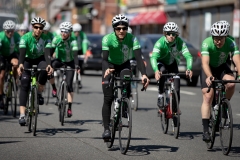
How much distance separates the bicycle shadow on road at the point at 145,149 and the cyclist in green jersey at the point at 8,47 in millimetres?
5263

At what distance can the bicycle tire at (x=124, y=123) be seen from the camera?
360 inches

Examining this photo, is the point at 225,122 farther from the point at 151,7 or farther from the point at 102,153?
the point at 151,7

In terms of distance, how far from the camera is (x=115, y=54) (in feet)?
32.4

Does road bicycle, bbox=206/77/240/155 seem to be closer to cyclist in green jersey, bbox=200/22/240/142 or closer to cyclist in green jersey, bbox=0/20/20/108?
cyclist in green jersey, bbox=200/22/240/142

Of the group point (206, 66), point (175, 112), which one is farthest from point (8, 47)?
point (206, 66)

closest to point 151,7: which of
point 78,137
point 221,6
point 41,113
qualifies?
point 221,6

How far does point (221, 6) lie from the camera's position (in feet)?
148

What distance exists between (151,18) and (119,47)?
153 feet

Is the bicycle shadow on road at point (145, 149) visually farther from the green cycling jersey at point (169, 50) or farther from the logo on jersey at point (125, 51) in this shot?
the green cycling jersey at point (169, 50)

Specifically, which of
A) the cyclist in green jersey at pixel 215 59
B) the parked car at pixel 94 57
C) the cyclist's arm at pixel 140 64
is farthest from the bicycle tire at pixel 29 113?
the parked car at pixel 94 57

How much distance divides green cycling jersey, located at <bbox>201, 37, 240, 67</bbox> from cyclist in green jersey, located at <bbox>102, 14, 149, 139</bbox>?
3.17 feet

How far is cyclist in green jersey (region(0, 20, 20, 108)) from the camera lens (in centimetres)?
1422

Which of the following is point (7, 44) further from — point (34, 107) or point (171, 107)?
point (171, 107)

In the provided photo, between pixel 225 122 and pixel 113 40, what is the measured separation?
1.89 metres
